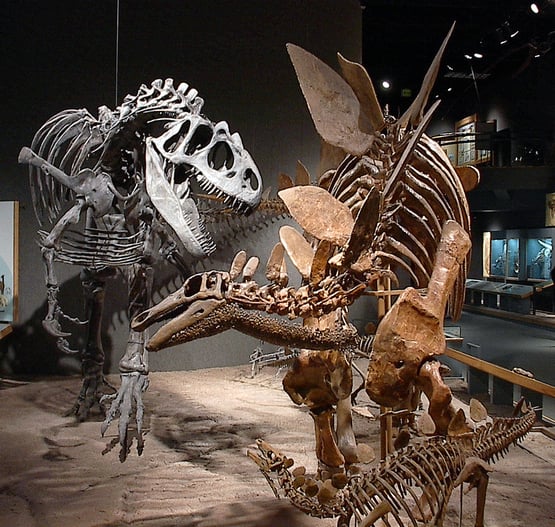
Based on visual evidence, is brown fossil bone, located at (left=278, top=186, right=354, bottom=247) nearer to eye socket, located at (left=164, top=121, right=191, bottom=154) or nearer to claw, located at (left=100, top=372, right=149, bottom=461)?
eye socket, located at (left=164, top=121, right=191, bottom=154)

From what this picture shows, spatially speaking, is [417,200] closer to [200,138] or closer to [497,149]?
[200,138]

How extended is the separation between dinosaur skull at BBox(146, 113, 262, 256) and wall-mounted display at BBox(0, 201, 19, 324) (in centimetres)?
258

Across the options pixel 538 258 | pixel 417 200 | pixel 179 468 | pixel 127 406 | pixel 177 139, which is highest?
pixel 177 139

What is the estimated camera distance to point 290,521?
3295mm

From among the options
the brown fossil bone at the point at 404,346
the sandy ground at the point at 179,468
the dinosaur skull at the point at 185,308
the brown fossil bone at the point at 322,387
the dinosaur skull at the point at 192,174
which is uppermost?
the dinosaur skull at the point at 192,174

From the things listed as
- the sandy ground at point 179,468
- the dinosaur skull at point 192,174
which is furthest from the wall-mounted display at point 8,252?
the dinosaur skull at point 192,174

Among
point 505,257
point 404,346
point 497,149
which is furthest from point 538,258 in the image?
point 404,346

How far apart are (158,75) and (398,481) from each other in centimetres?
606

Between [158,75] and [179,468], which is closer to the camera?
[179,468]

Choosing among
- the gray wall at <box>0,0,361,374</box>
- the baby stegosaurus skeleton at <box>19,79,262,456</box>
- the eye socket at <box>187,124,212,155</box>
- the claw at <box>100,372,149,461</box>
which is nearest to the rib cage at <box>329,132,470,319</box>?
the baby stegosaurus skeleton at <box>19,79,262,456</box>

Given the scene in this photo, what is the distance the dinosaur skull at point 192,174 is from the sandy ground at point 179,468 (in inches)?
60.2

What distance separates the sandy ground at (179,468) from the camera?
339cm

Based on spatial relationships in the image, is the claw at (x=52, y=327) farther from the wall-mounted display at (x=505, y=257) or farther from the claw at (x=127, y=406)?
the wall-mounted display at (x=505, y=257)

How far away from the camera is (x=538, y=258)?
4590 mm
